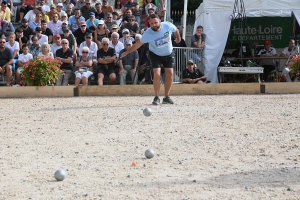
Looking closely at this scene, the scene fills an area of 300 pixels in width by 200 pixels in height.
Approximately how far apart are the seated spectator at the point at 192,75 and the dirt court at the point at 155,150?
13.6 ft

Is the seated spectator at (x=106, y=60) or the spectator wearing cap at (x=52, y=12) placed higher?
the spectator wearing cap at (x=52, y=12)

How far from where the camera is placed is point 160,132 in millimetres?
8773

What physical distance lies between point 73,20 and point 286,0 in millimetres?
5307

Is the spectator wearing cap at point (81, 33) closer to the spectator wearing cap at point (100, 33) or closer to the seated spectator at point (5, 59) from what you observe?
the spectator wearing cap at point (100, 33)

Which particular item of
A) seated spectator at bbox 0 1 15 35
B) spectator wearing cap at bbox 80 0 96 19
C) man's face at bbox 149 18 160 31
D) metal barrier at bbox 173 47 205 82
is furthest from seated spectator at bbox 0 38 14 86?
man's face at bbox 149 18 160 31

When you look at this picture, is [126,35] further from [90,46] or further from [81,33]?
[81,33]

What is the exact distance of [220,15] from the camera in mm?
17859

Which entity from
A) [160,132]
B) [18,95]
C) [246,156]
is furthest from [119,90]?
[246,156]

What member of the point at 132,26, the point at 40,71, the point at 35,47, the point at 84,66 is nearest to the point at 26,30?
the point at 35,47

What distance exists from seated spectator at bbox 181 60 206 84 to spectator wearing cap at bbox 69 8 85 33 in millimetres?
3356

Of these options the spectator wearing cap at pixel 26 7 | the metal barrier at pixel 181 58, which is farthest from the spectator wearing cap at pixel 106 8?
the metal barrier at pixel 181 58

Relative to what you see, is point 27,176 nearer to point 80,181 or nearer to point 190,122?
point 80,181

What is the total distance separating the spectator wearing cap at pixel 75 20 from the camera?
1841 centimetres

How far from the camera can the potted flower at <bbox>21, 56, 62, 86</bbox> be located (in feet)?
51.1
